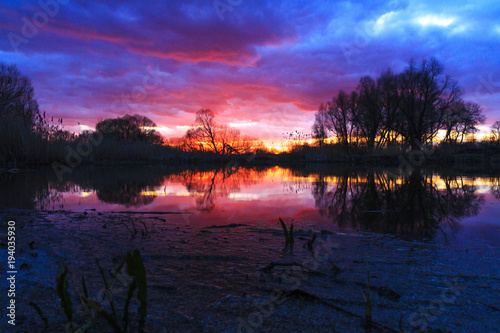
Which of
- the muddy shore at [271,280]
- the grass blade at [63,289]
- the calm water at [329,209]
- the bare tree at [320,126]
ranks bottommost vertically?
the muddy shore at [271,280]

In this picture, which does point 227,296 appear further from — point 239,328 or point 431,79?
point 431,79

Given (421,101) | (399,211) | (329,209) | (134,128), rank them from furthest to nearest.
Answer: (134,128)
(421,101)
(329,209)
(399,211)

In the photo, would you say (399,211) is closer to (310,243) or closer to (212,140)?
(310,243)

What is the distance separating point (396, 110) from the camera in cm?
3120

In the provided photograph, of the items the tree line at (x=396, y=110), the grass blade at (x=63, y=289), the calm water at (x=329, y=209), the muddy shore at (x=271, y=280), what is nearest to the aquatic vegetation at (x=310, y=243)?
the muddy shore at (x=271, y=280)

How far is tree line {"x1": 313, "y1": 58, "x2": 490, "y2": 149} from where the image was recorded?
2917 cm

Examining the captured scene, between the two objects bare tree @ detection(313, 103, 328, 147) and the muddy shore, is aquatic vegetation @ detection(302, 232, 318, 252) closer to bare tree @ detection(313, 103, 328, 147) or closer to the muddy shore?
the muddy shore

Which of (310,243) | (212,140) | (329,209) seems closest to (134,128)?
(212,140)

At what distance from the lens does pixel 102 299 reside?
1.62 metres

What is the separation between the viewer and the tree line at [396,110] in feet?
95.7

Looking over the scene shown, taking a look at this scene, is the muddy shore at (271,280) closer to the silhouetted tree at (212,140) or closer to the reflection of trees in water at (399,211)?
the reflection of trees in water at (399,211)

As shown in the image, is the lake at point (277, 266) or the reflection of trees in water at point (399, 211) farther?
the reflection of trees in water at point (399, 211)

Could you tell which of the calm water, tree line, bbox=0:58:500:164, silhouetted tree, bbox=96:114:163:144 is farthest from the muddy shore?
silhouetted tree, bbox=96:114:163:144

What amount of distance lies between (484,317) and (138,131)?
198 ft
